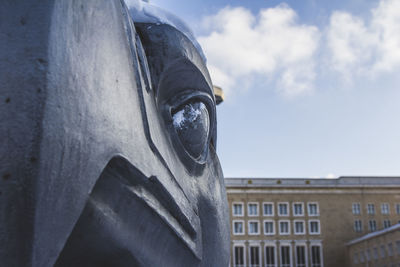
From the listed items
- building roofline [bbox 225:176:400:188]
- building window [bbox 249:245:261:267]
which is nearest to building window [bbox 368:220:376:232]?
building roofline [bbox 225:176:400:188]

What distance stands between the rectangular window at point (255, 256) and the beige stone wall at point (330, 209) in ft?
1.29

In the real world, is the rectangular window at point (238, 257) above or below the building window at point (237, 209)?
below

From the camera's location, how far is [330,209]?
3541 centimetres

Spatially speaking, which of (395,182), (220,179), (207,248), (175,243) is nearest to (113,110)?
(175,243)

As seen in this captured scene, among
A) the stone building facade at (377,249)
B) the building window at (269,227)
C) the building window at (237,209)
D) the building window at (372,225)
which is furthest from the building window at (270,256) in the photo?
the building window at (372,225)

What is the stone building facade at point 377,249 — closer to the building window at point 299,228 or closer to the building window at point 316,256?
the building window at point 316,256

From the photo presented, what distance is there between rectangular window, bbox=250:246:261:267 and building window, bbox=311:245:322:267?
3.89 meters

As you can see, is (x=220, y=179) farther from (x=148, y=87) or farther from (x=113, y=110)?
(x=113, y=110)

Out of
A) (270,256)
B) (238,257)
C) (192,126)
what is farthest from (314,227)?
(192,126)

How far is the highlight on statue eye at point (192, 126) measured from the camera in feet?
2.46

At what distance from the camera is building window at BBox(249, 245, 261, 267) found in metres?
33.9

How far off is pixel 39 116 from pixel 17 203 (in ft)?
0.23

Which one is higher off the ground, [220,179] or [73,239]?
[220,179]

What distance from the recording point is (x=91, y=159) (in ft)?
1.43
